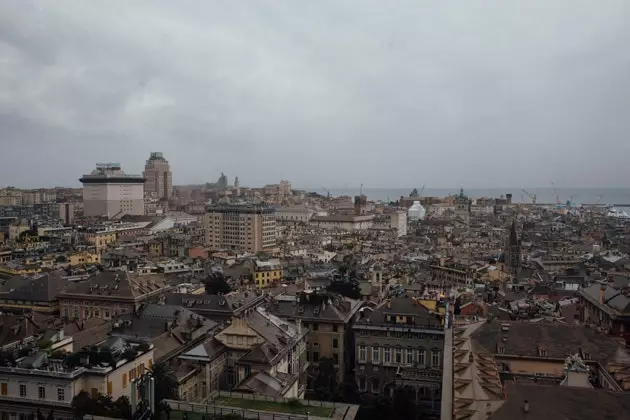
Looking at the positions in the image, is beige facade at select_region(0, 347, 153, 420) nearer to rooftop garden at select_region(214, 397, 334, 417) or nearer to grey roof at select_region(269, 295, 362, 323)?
rooftop garden at select_region(214, 397, 334, 417)

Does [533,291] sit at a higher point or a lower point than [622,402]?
lower

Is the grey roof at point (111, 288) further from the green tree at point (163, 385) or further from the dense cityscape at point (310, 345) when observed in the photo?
the green tree at point (163, 385)

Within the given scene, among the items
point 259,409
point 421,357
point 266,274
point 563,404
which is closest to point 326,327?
point 421,357

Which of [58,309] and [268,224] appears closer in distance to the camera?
[58,309]

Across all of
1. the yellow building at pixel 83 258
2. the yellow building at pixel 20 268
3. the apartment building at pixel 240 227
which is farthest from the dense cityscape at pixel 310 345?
the apartment building at pixel 240 227

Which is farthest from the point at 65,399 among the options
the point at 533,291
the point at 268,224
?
the point at 268,224

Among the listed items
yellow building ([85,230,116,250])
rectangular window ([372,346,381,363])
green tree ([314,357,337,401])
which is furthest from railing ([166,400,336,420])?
yellow building ([85,230,116,250])

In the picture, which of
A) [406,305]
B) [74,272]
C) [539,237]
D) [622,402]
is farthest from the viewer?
[539,237]

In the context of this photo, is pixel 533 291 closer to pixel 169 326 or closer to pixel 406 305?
pixel 406 305
